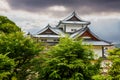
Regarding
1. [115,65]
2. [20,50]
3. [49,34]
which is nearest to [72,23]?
[49,34]

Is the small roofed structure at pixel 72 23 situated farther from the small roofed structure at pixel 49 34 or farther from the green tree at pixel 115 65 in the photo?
the green tree at pixel 115 65

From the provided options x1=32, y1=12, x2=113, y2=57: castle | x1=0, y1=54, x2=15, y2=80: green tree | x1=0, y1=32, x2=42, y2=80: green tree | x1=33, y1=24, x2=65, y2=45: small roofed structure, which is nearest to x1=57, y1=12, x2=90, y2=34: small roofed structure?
x1=32, y1=12, x2=113, y2=57: castle

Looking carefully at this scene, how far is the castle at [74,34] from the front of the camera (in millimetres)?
45294

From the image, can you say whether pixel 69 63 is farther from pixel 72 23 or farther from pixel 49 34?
pixel 72 23

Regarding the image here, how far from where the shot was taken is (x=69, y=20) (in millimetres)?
53094

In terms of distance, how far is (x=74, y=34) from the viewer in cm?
4934

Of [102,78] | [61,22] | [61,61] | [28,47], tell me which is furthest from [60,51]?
[61,22]

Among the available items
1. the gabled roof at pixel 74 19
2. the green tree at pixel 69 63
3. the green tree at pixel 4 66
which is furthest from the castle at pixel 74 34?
the green tree at pixel 4 66

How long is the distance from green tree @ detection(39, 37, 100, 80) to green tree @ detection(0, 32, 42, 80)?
62.6 inches

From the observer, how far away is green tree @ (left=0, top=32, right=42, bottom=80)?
71.3 feet

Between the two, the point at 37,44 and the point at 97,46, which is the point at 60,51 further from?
the point at 97,46

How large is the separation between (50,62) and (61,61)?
69 cm

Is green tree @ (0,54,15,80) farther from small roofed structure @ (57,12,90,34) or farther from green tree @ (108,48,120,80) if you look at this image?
small roofed structure @ (57,12,90,34)

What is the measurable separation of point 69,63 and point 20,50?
144 inches
